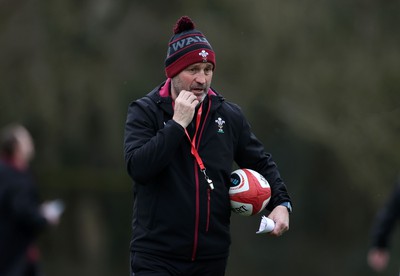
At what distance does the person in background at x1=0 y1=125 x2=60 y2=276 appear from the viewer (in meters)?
8.11

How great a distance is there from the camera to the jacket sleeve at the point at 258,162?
19.6ft

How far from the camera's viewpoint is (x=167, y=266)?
5.60 metres

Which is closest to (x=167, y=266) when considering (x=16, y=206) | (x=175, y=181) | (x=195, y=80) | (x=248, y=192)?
(x=175, y=181)

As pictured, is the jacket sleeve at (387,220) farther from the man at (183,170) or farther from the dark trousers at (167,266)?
the dark trousers at (167,266)

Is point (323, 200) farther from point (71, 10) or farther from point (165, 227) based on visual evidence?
point (165, 227)

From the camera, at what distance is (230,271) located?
24609mm

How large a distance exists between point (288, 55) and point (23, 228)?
43.2 ft

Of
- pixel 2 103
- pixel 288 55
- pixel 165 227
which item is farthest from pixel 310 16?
pixel 165 227

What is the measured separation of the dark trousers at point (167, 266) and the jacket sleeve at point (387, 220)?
206 centimetres

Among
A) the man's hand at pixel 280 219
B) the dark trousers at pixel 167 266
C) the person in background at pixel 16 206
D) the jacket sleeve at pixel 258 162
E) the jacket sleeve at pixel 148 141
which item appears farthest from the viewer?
the person in background at pixel 16 206

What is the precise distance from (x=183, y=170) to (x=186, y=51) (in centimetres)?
68

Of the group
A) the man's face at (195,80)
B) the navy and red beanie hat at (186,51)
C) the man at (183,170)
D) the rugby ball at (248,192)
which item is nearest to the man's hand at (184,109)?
the man at (183,170)

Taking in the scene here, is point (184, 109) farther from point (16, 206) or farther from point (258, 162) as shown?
point (16, 206)

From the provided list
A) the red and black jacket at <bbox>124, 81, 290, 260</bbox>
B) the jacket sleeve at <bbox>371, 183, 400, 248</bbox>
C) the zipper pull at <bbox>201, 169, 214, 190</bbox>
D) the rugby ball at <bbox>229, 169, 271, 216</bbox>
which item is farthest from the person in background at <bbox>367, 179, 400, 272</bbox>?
the zipper pull at <bbox>201, 169, 214, 190</bbox>
